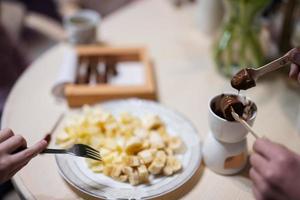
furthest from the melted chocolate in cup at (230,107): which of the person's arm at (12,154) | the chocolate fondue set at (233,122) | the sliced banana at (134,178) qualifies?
the person's arm at (12,154)

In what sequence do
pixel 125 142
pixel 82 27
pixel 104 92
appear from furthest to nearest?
pixel 82 27
pixel 104 92
pixel 125 142

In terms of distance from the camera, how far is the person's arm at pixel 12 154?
716 mm

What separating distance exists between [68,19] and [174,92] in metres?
0.47

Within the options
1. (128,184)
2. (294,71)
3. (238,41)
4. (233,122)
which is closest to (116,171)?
(128,184)

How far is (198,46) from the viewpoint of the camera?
1345 mm

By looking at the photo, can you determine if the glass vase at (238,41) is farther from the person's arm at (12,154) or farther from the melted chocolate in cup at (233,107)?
the person's arm at (12,154)

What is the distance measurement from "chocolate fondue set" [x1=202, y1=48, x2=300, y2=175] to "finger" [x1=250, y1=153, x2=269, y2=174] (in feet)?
0.25

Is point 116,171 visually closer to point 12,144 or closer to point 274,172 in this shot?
point 12,144

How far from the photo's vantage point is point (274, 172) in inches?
25.8

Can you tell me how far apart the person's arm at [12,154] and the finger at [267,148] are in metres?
A: 0.40

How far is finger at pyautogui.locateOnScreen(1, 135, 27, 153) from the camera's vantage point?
741mm

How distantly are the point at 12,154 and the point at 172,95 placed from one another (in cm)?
51

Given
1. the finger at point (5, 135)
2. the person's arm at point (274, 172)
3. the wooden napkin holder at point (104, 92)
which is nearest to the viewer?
the person's arm at point (274, 172)

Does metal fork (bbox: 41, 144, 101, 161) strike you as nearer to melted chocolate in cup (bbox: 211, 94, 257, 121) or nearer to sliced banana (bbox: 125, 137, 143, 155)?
sliced banana (bbox: 125, 137, 143, 155)
